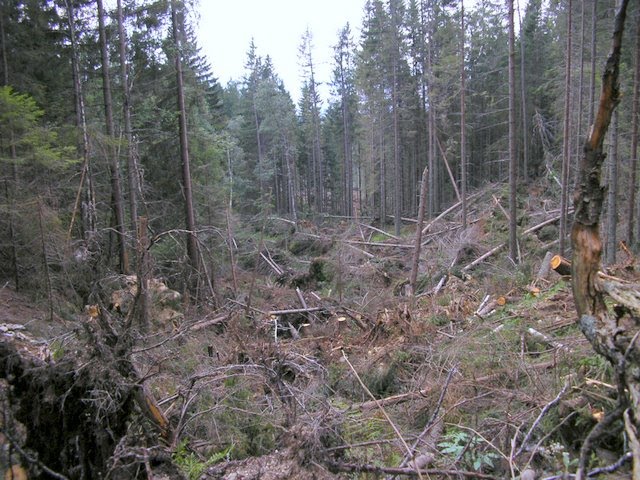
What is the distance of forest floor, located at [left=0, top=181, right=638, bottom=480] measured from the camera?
362 centimetres

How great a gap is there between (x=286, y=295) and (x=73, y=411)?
10725 mm

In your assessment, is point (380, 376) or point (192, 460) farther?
point (380, 376)

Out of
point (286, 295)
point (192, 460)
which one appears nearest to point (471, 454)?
point (192, 460)

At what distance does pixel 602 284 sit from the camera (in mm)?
3074

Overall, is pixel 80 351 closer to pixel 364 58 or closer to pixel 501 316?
pixel 501 316

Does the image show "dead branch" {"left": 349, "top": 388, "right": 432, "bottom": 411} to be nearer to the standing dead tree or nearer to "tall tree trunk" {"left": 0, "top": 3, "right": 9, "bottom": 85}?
the standing dead tree

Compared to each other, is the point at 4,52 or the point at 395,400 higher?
the point at 4,52

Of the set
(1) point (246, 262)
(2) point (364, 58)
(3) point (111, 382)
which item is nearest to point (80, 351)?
(3) point (111, 382)

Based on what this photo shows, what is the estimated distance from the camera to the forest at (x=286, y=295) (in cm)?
321

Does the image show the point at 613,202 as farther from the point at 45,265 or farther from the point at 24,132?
the point at 24,132

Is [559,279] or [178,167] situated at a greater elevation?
[178,167]

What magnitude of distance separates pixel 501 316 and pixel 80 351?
771 centimetres

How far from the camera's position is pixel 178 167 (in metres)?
15.1

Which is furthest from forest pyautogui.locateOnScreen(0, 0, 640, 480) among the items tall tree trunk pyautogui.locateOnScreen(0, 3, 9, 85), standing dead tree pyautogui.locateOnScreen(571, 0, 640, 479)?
tall tree trunk pyautogui.locateOnScreen(0, 3, 9, 85)
